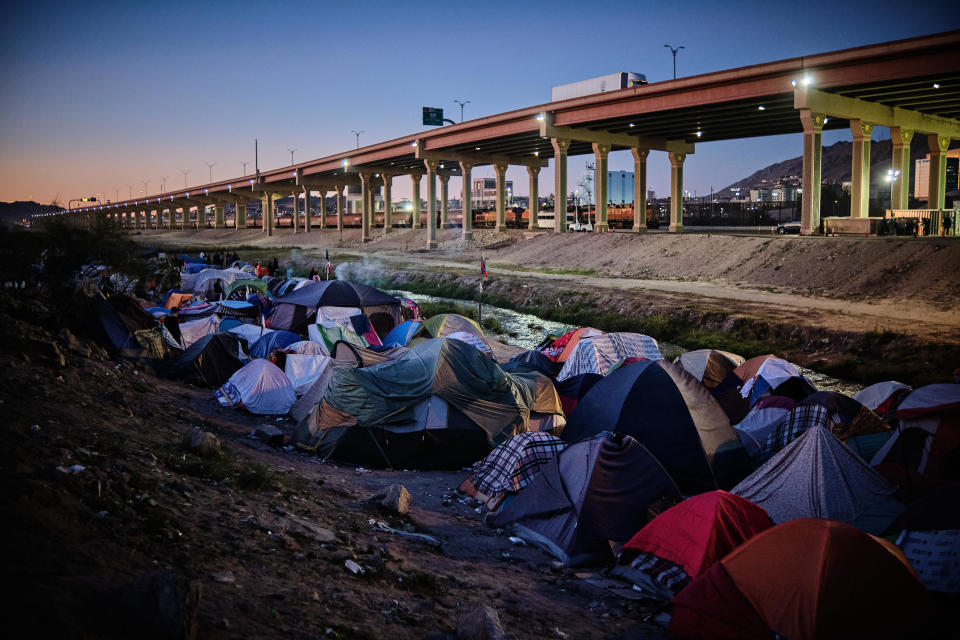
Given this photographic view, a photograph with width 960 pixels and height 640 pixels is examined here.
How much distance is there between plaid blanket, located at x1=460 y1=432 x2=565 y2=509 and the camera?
995cm

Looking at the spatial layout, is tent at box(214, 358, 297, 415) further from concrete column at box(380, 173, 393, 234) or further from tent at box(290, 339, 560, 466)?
concrete column at box(380, 173, 393, 234)

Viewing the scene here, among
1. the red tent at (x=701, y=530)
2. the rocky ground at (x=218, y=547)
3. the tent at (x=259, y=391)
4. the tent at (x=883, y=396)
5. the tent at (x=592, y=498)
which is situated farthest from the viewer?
the tent at (x=259, y=391)

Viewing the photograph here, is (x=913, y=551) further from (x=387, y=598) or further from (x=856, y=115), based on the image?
(x=856, y=115)

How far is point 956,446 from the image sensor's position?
8992 mm

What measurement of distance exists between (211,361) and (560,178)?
1411 inches

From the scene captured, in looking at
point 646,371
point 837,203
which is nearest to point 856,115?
point 646,371

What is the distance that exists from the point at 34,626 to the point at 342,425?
8777 millimetres

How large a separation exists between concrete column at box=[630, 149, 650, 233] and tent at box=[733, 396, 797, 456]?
33400mm

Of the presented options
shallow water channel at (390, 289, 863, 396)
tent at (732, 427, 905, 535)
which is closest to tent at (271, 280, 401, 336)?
shallow water channel at (390, 289, 863, 396)

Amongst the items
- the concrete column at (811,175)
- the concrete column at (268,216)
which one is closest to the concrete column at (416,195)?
the concrete column at (268,216)

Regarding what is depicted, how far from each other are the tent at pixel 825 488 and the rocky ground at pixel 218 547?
249cm

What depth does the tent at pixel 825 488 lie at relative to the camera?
8.37 metres

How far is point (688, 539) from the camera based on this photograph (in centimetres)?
739

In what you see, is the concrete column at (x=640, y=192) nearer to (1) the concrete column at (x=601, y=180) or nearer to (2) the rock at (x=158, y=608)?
(1) the concrete column at (x=601, y=180)
